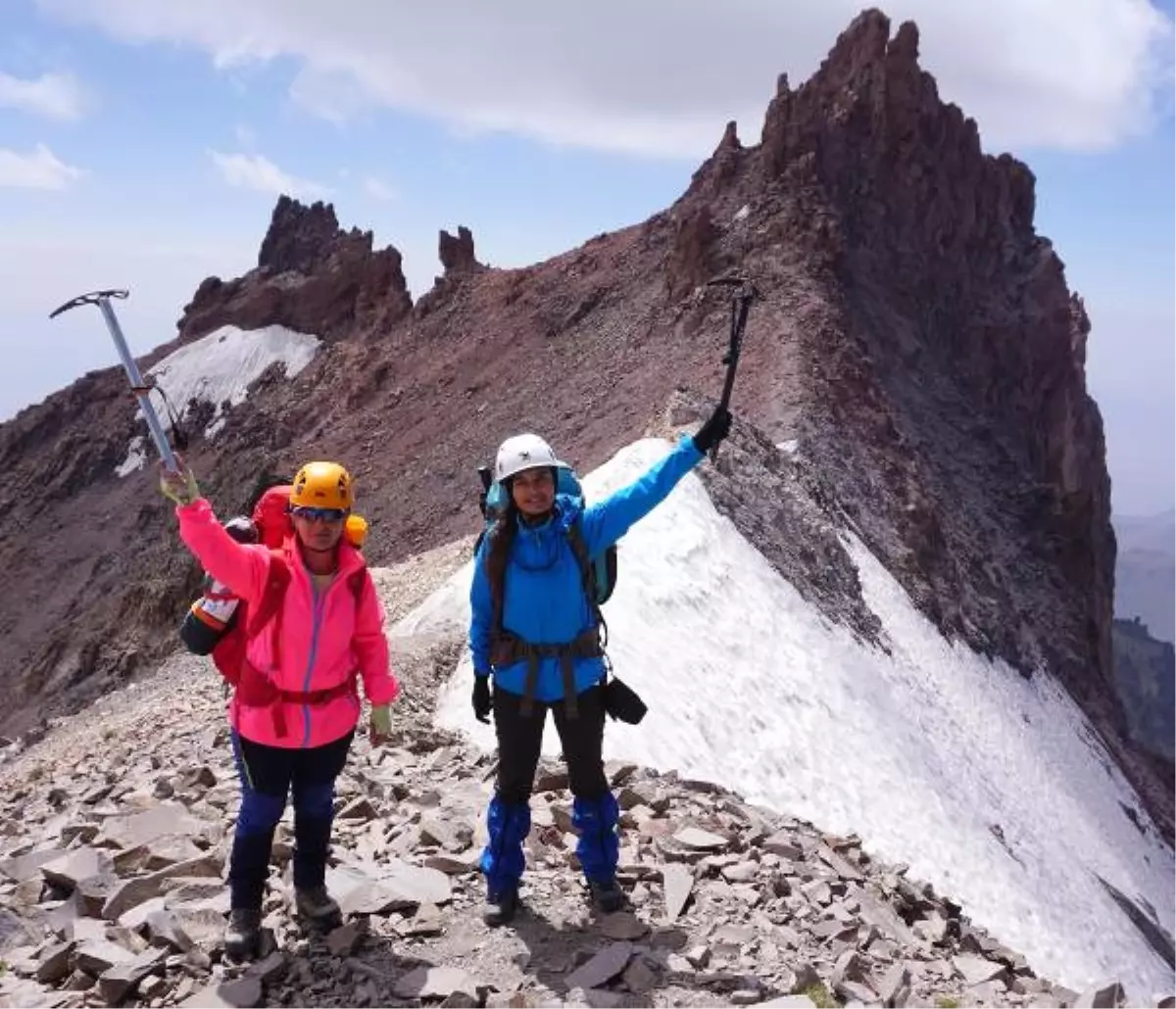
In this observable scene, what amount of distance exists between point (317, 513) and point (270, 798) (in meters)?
1.73

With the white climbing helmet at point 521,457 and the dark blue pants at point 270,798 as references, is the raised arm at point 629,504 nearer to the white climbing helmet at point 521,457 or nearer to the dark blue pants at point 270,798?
the white climbing helmet at point 521,457

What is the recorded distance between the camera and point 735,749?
1633 centimetres

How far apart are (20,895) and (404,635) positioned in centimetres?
986

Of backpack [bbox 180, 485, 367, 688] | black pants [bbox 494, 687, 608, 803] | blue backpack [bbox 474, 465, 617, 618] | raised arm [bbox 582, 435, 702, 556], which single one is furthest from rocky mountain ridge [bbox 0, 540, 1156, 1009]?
raised arm [bbox 582, 435, 702, 556]

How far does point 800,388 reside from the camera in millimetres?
36344

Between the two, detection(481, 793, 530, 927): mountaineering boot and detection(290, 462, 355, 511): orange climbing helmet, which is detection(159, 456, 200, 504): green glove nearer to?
detection(290, 462, 355, 511): orange climbing helmet

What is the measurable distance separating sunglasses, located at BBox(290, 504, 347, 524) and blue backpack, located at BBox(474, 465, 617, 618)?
961 mm

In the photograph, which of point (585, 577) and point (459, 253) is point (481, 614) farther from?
point (459, 253)

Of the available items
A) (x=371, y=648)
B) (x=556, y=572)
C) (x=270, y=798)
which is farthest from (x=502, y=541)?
(x=270, y=798)

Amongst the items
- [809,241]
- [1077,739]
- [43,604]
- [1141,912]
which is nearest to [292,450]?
[43,604]

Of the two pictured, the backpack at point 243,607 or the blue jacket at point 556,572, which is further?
the blue jacket at point 556,572

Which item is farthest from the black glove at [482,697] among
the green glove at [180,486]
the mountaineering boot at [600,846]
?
the green glove at [180,486]

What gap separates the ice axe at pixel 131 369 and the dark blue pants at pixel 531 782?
2542 millimetres

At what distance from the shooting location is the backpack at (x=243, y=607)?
→ 6.16m
